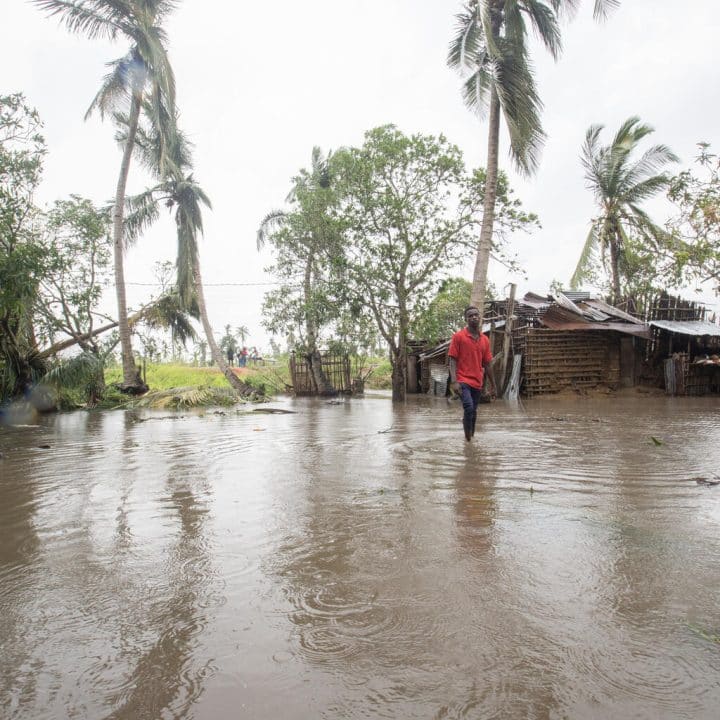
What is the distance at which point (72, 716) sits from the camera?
1603 mm

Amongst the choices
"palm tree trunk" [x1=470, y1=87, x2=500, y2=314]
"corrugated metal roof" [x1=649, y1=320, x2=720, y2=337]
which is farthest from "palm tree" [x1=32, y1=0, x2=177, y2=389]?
"corrugated metal roof" [x1=649, y1=320, x2=720, y2=337]

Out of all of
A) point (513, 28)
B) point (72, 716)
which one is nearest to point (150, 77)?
point (513, 28)

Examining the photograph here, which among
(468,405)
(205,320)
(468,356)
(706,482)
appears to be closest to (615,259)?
(205,320)

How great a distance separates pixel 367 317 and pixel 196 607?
631 inches

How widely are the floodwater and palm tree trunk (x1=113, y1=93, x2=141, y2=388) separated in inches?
523

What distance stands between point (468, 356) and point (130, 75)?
53.6 ft

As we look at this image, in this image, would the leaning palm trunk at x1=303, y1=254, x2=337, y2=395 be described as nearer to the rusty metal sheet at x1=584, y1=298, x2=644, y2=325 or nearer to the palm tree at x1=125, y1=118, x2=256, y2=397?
the palm tree at x1=125, y1=118, x2=256, y2=397

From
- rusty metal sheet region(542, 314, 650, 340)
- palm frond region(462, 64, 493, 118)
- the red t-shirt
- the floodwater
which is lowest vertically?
the floodwater

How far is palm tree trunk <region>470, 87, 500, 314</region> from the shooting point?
45.1ft

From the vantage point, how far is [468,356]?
23.5 ft

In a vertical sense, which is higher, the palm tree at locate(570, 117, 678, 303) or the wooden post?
the palm tree at locate(570, 117, 678, 303)

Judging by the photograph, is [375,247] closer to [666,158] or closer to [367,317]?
[367,317]

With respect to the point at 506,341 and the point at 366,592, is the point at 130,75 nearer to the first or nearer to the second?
the point at 506,341

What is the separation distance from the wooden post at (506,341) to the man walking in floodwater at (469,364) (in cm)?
806
